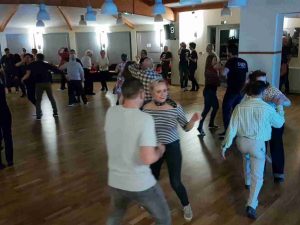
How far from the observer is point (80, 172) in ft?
13.1

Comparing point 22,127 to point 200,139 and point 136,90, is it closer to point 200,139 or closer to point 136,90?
point 200,139

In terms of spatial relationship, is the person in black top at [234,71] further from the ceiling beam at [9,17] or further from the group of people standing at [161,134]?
the ceiling beam at [9,17]

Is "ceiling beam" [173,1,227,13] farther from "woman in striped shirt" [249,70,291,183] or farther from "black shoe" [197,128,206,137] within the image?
"woman in striped shirt" [249,70,291,183]

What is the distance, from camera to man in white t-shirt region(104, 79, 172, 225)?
178cm

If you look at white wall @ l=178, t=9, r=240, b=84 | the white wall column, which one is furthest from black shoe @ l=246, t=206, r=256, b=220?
white wall @ l=178, t=9, r=240, b=84

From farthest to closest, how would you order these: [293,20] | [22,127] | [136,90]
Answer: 1. [293,20]
2. [22,127]
3. [136,90]

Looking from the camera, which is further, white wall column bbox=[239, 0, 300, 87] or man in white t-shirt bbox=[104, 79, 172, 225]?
white wall column bbox=[239, 0, 300, 87]

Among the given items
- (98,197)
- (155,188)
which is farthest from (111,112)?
(98,197)

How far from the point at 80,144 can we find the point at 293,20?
7141 millimetres

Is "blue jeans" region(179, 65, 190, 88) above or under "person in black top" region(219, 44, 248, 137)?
under

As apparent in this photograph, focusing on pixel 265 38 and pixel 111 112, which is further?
pixel 265 38

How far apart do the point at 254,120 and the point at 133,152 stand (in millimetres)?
1289

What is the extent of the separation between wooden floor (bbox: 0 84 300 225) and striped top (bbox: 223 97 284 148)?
78 cm

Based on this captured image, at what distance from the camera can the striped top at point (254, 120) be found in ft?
8.71
